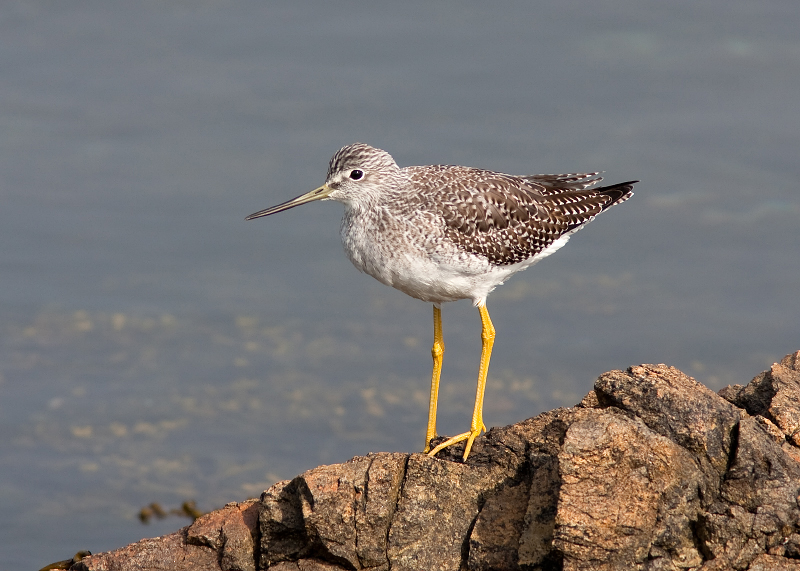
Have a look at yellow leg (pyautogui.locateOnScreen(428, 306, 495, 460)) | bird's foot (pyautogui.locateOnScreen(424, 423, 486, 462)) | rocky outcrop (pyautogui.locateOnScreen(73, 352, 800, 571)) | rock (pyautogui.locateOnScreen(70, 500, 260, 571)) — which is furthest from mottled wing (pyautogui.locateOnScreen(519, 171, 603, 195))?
rock (pyautogui.locateOnScreen(70, 500, 260, 571))

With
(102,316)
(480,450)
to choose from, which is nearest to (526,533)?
(480,450)

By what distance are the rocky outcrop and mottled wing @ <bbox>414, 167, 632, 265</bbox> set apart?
2.64 meters

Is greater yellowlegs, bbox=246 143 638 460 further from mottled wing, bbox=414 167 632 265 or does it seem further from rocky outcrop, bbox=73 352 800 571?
rocky outcrop, bbox=73 352 800 571

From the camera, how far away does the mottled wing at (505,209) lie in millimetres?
11117

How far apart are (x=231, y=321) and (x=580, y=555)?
37.7ft

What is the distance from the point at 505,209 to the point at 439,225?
98 cm

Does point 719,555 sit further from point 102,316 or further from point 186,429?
point 102,316

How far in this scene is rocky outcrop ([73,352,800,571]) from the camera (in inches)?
294

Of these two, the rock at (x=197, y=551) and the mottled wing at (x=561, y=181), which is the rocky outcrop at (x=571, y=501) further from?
the mottled wing at (x=561, y=181)

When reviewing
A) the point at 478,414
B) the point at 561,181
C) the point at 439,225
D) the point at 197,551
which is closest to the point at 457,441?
the point at 478,414

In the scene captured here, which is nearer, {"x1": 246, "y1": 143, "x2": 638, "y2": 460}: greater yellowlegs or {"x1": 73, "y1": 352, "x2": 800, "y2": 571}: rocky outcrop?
{"x1": 73, "y1": 352, "x2": 800, "y2": 571}: rocky outcrop

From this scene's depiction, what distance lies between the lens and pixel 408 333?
17.7m

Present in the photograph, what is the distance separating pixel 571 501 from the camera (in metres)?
7.48

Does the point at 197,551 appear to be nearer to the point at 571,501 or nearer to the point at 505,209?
the point at 571,501
